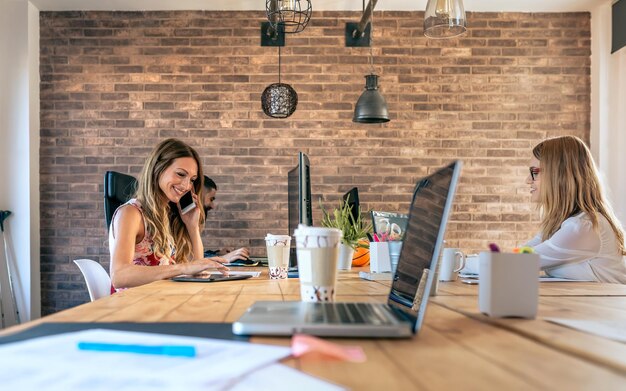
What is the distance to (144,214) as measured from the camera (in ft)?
8.55

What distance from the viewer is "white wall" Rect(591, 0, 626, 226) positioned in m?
4.83

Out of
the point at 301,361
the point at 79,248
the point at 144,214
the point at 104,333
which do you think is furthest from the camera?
the point at 79,248

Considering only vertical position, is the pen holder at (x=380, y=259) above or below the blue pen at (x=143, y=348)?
below

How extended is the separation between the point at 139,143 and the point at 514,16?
3.35 meters

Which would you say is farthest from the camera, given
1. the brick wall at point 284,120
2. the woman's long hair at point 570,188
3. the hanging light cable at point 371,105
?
the brick wall at point 284,120

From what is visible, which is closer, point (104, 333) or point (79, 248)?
point (104, 333)

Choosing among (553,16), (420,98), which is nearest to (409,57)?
(420,98)

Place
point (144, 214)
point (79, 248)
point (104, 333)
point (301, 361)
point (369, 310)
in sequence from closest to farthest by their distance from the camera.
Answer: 1. point (301, 361)
2. point (104, 333)
3. point (369, 310)
4. point (144, 214)
5. point (79, 248)

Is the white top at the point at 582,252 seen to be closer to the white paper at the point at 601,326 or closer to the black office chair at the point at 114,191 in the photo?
the white paper at the point at 601,326

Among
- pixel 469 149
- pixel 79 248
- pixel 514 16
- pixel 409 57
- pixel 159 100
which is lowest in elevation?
pixel 79 248

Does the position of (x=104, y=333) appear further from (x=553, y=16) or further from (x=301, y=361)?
(x=553, y=16)

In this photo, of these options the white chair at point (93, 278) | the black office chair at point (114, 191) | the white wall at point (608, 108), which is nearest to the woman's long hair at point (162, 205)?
the white chair at point (93, 278)

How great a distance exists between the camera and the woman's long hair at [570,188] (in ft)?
8.40

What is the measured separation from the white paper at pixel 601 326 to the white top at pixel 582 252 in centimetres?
144
